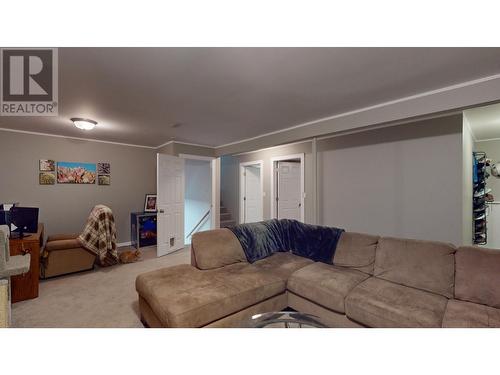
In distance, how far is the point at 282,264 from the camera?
2588 millimetres

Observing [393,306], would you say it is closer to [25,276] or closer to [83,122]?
[25,276]

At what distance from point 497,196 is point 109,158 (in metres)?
8.06

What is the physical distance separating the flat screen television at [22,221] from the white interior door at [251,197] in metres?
4.05

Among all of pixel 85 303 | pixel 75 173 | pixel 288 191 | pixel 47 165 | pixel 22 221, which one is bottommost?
pixel 85 303

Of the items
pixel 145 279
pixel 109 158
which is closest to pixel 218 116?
pixel 145 279

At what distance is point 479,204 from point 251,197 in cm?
451

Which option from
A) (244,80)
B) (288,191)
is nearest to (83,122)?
(244,80)

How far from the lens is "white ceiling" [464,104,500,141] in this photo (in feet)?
9.58

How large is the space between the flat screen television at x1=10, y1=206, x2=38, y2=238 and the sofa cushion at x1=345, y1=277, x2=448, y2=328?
3.72 metres

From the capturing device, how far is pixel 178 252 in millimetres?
4574

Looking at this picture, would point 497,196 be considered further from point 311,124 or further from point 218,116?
point 218,116

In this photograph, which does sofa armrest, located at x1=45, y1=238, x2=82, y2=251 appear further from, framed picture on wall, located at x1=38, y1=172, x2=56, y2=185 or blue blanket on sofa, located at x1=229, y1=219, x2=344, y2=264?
blue blanket on sofa, located at x1=229, y1=219, x2=344, y2=264

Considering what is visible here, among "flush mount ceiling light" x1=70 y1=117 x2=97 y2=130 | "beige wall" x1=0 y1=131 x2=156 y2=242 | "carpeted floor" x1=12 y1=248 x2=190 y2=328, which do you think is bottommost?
"carpeted floor" x1=12 y1=248 x2=190 y2=328

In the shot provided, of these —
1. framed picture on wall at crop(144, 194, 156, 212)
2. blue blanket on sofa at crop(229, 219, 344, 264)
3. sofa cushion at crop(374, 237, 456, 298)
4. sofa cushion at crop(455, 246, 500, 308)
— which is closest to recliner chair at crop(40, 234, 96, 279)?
framed picture on wall at crop(144, 194, 156, 212)
